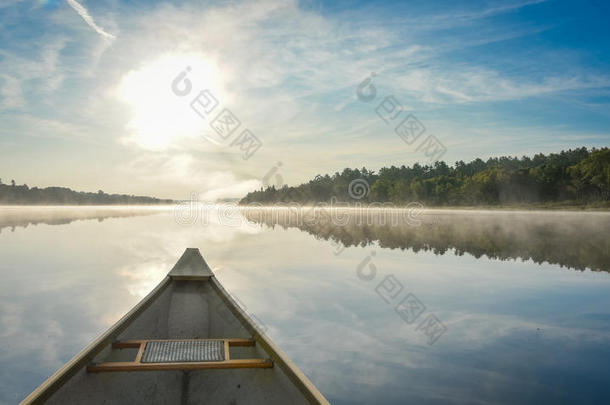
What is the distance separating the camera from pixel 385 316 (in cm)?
857

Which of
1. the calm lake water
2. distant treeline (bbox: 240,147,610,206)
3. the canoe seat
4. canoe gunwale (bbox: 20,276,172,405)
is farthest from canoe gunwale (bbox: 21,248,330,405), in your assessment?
distant treeline (bbox: 240,147,610,206)

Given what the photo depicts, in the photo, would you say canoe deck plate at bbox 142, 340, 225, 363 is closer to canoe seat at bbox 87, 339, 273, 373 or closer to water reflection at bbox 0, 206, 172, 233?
canoe seat at bbox 87, 339, 273, 373

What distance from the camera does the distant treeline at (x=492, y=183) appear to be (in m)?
93.8

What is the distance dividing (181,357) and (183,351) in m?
0.28

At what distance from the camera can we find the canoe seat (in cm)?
405

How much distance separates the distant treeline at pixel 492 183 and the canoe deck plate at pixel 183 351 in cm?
10546

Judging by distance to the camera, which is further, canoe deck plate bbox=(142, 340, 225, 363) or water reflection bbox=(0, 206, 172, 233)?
water reflection bbox=(0, 206, 172, 233)

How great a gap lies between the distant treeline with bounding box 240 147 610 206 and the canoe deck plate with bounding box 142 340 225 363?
105 meters

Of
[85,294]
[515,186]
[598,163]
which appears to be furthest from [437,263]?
[515,186]

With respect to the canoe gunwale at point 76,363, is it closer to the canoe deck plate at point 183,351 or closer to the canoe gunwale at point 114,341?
the canoe gunwale at point 114,341

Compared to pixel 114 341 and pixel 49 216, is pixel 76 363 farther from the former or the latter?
pixel 49 216

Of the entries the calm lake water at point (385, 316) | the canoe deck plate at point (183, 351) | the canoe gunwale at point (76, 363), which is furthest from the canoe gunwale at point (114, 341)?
the calm lake water at point (385, 316)

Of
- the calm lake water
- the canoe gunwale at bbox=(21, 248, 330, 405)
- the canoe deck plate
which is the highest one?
the canoe gunwale at bbox=(21, 248, 330, 405)

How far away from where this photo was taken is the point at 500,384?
5312 millimetres
